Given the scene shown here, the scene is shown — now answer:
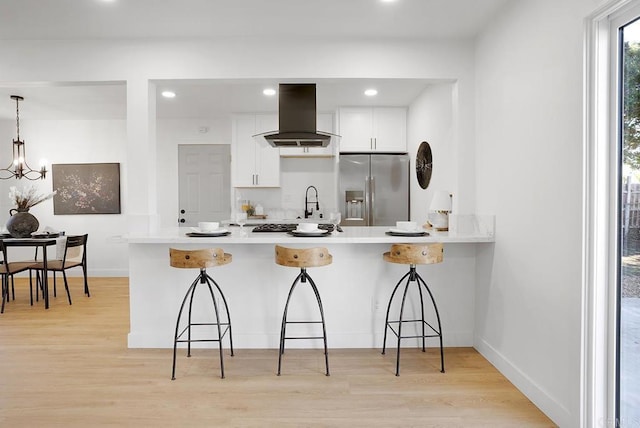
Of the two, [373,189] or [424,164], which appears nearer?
[424,164]

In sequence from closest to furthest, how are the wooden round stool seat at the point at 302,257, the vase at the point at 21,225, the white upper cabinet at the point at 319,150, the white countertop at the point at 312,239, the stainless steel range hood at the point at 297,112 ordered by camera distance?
the wooden round stool seat at the point at 302,257, the white countertop at the point at 312,239, the stainless steel range hood at the point at 297,112, the vase at the point at 21,225, the white upper cabinet at the point at 319,150

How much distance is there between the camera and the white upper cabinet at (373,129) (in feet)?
17.8

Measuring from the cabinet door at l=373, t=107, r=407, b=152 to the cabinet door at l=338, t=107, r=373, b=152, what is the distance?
0.28 ft

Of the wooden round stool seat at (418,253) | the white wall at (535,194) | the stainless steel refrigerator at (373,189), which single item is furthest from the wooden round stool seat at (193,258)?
the stainless steel refrigerator at (373,189)

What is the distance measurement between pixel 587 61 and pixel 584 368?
149cm

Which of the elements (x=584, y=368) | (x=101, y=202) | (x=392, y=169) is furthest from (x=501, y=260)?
(x=101, y=202)

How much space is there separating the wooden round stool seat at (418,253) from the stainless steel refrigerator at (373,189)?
104 inches

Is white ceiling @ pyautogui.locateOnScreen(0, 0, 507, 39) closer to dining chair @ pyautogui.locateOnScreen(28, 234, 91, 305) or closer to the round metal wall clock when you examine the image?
the round metal wall clock

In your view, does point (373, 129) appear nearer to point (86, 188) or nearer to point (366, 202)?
point (366, 202)

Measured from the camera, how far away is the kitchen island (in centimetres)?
313

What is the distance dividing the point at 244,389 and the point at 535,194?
2151mm

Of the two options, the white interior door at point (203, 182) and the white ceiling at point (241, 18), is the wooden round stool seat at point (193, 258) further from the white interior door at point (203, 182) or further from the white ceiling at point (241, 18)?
the white interior door at point (203, 182)

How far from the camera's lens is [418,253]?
262cm

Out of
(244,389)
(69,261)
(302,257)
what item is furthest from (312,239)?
(69,261)
